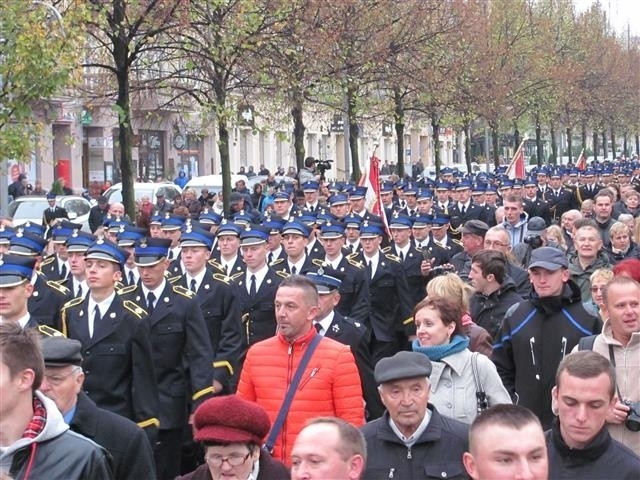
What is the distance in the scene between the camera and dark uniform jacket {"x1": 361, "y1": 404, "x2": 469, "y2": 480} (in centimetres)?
574

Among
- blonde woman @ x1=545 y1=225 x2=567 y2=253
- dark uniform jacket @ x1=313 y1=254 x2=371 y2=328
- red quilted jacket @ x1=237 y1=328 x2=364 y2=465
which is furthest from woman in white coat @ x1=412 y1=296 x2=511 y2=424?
blonde woman @ x1=545 y1=225 x2=567 y2=253

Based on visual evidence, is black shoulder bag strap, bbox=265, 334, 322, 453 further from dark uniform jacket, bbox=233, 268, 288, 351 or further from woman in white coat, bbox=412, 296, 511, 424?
dark uniform jacket, bbox=233, 268, 288, 351

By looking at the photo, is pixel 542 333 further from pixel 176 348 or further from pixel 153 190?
pixel 153 190

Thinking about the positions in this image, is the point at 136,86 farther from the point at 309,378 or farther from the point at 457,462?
the point at 457,462

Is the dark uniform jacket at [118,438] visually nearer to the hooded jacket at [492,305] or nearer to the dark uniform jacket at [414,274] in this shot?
the hooded jacket at [492,305]

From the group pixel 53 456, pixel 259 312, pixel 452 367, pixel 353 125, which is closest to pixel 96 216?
pixel 353 125

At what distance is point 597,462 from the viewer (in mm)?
5398

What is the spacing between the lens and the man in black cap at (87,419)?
5.65m

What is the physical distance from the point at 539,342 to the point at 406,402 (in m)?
2.33

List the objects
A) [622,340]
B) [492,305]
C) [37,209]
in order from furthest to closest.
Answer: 1. [37,209]
2. [492,305]
3. [622,340]

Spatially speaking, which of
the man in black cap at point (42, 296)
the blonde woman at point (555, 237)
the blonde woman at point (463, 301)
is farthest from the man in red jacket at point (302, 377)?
the blonde woman at point (555, 237)

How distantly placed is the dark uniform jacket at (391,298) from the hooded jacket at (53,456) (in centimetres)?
899

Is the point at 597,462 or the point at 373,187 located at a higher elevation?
the point at 373,187

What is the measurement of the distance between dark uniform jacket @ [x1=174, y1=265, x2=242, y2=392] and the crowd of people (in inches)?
0.8
